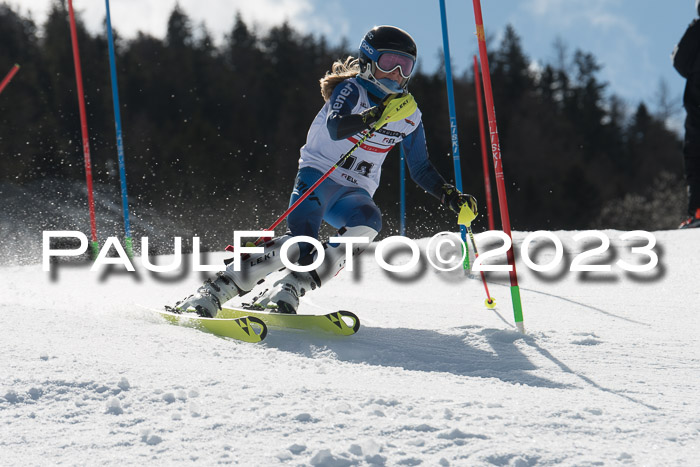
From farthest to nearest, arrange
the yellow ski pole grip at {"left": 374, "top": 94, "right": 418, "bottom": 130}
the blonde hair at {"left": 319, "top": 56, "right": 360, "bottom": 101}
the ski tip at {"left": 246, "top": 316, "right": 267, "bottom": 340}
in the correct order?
the blonde hair at {"left": 319, "top": 56, "right": 360, "bottom": 101} < the yellow ski pole grip at {"left": 374, "top": 94, "right": 418, "bottom": 130} < the ski tip at {"left": 246, "top": 316, "right": 267, "bottom": 340}

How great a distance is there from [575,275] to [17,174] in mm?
25334

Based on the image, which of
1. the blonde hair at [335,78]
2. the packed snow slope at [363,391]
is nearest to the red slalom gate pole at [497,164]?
the packed snow slope at [363,391]

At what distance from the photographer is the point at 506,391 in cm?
176

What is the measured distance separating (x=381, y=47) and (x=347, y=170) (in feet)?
2.07

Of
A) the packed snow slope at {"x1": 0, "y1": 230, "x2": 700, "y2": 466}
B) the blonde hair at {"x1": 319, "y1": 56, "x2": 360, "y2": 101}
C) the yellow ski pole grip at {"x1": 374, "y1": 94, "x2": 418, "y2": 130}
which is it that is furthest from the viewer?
the blonde hair at {"x1": 319, "y1": 56, "x2": 360, "y2": 101}

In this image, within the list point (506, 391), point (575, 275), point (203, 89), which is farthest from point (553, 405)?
point (203, 89)

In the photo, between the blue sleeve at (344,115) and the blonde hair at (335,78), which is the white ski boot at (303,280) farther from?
the blonde hair at (335,78)

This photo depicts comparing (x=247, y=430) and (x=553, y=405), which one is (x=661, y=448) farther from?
(x=247, y=430)

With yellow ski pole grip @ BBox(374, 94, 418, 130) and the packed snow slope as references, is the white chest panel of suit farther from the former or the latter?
the packed snow slope

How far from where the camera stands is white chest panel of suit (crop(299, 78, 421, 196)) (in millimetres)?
3209

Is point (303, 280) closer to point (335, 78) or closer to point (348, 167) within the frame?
point (348, 167)

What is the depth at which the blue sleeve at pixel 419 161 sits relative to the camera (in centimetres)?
331

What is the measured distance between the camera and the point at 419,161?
3391mm

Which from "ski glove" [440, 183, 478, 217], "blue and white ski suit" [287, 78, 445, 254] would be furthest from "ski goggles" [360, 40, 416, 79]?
"ski glove" [440, 183, 478, 217]
